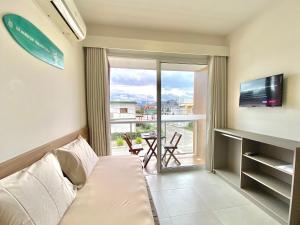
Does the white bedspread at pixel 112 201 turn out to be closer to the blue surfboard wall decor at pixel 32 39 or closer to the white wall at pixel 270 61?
the blue surfboard wall decor at pixel 32 39

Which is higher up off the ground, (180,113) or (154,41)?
(154,41)

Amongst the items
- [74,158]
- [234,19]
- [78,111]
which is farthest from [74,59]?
[234,19]

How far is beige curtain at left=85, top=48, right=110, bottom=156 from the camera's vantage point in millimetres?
2629

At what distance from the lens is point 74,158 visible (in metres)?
1.51

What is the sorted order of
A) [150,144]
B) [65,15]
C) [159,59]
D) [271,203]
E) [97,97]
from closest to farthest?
1. [65,15]
2. [271,203]
3. [97,97]
4. [159,59]
5. [150,144]

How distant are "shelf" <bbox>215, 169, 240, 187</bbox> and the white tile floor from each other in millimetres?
91

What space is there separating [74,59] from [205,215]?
2642mm

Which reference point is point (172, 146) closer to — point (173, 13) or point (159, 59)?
point (159, 59)

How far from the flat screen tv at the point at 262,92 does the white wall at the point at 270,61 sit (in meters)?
0.09

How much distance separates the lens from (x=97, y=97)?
8.77 ft

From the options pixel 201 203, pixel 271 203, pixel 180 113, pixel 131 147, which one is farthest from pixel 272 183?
pixel 131 147

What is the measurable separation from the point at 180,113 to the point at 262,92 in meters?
1.40

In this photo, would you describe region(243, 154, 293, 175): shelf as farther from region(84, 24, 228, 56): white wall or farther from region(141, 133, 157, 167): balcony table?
region(84, 24, 228, 56): white wall

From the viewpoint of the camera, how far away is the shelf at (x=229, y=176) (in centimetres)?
251
